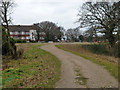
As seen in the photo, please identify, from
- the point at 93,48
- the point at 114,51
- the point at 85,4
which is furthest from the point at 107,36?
the point at 85,4

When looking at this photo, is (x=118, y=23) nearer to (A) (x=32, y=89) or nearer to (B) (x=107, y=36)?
(B) (x=107, y=36)

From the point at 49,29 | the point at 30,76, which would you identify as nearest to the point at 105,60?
the point at 30,76

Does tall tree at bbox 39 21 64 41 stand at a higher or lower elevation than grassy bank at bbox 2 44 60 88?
higher

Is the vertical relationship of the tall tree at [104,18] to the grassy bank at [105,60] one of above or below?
above

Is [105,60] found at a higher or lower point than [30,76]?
lower

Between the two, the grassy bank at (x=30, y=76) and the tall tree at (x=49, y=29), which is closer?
the grassy bank at (x=30, y=76)

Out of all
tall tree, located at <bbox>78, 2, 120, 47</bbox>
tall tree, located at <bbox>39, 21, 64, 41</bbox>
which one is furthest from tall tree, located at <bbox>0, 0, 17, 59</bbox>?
tall tree, located at <bbox>39, 21, 64, 41</bbox>

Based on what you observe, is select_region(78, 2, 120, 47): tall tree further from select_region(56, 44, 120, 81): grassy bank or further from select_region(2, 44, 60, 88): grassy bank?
select_region(2, 44, 60, 88): grassy bank

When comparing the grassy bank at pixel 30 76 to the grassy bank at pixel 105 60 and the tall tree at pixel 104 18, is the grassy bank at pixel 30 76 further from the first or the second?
the tall tree at pixel 104 18

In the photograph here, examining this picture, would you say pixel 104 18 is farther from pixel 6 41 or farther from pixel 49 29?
pixel 49 29

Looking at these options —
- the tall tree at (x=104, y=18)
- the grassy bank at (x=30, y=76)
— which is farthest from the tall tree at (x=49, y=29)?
the grassy bank at (x=30, y=76)

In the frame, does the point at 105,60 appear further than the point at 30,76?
Yes

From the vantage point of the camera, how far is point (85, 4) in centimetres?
2905

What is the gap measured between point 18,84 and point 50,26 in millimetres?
72944
